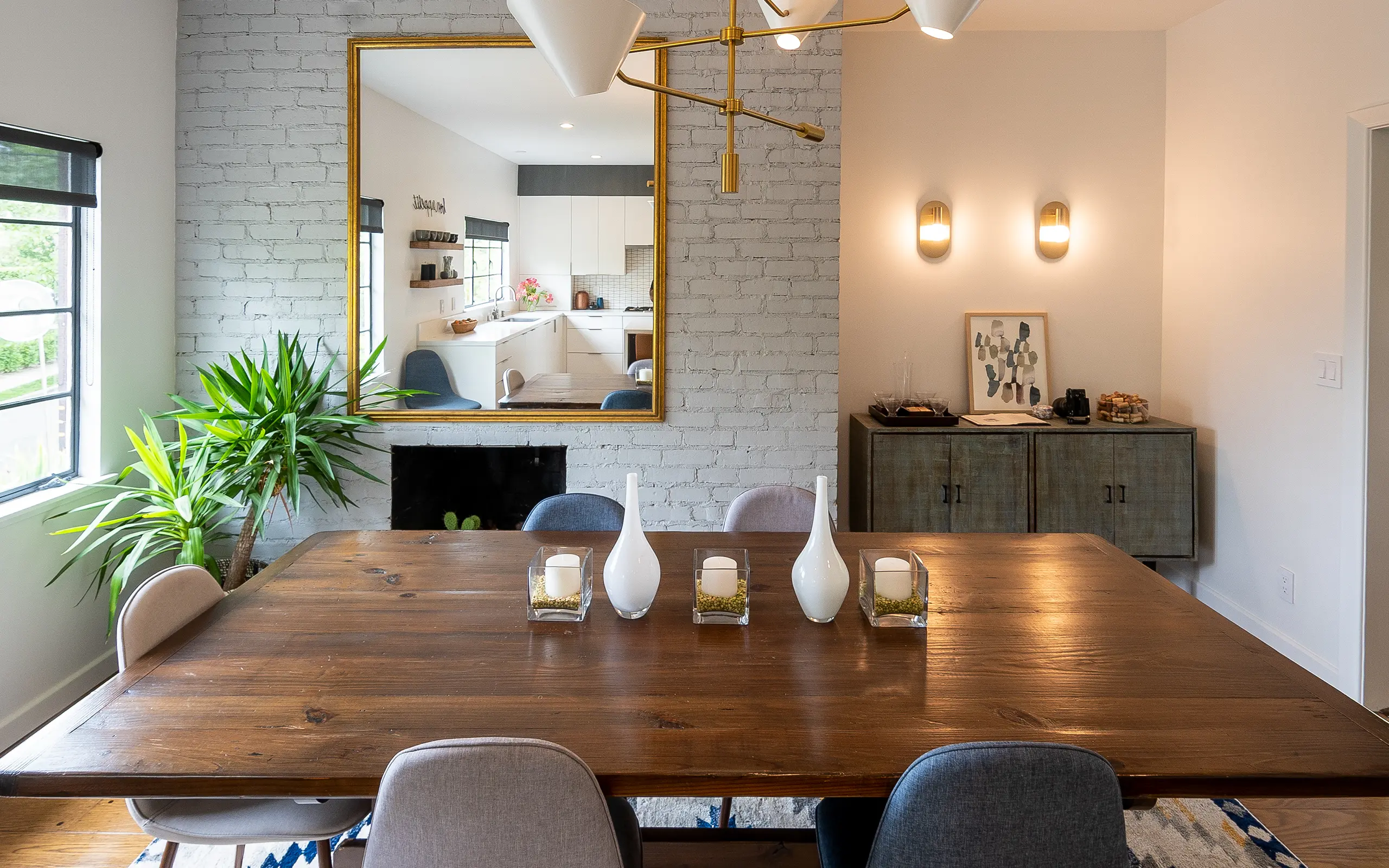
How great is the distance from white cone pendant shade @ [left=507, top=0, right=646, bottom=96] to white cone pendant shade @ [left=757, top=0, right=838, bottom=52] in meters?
0.44

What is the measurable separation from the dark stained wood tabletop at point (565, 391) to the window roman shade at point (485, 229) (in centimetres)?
58

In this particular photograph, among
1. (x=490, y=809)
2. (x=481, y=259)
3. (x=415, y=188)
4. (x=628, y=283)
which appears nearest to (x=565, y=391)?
(x=628, y=283)

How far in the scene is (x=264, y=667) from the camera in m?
1.83

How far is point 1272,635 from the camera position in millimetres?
4105

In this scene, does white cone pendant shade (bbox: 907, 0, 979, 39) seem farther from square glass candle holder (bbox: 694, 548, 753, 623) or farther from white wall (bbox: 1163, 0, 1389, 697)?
white wall (bbox: 1163, 0, 1389, 697)

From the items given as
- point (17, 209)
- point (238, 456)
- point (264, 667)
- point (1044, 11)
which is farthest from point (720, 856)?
point (1044, 11)

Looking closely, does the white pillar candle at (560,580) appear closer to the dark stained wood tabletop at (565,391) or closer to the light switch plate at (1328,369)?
the dark stained wood tabletop at (565,391)

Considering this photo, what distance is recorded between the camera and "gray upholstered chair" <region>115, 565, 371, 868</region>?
1.89 m

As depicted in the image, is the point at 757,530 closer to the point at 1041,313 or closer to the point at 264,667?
the point at 264,667

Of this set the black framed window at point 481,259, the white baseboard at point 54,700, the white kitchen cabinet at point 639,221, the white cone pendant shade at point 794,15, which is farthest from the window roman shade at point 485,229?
the white cone pendant shade at point 794,15

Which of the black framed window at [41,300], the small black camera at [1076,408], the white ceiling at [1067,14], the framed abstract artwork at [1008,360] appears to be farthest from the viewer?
the framed abstract artwork at [1008,360]

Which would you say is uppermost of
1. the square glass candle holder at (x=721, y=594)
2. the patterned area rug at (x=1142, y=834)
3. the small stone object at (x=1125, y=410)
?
the small stone object at (x=1125, y=410)

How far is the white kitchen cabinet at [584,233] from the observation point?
4156mm

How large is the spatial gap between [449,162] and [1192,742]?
3.51 meters
